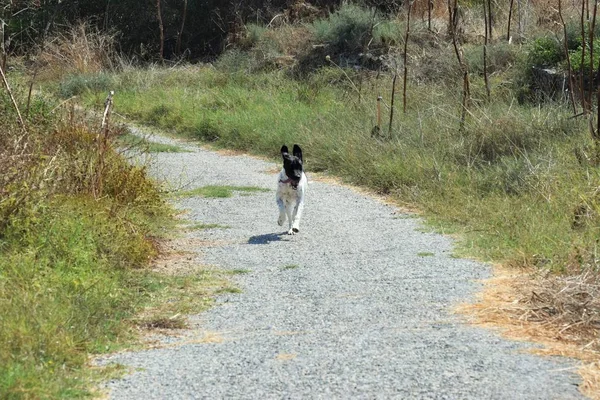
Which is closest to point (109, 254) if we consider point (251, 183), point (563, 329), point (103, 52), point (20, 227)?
point (20, 227)

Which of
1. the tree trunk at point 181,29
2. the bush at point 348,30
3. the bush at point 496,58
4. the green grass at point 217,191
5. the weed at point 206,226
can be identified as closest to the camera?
the weed at point 206,226

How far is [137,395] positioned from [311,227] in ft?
20.3

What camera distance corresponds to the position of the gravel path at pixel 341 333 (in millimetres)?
6109

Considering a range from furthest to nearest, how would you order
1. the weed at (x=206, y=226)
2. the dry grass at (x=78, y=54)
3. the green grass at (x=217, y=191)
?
1. the dry grass at (x=78, y=54)
2. the green grass at (x=217, y=191)
3. the weed at (x=206, y=226)

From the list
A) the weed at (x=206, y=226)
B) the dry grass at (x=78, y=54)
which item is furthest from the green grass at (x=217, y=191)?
the dry grass at (x=78, y=54)

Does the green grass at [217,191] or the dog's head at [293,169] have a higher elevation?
the dog's head at [293,169]

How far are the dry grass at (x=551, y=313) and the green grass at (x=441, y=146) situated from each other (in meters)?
0.65

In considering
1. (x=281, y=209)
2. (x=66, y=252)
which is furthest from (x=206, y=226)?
(x=66, y=252)

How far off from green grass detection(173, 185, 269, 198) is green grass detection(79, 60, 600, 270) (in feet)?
0.36

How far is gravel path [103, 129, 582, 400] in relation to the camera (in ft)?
20.0

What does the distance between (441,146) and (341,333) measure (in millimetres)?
8520

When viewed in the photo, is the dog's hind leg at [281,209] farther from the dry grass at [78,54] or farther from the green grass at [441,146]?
the dry grass at [78,54]

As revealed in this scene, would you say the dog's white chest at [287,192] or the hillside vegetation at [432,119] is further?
the dog's white chest at [287,192]

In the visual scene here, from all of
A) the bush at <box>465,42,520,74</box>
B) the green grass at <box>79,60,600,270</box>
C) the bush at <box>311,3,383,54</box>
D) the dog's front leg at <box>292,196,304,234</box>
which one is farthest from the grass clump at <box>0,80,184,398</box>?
the bush at <box>311,3,383,54</box>
